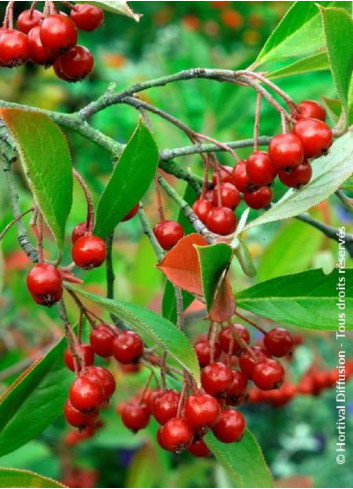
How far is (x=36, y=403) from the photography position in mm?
1057

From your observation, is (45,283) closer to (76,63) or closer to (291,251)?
(76,63)

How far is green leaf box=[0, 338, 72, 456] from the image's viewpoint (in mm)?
1024

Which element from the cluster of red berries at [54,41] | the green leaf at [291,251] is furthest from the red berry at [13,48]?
the green leaf at [291,251]

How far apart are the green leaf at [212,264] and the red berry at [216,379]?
0.12m

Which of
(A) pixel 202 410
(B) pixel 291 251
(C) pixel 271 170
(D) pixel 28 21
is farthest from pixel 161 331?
(B) pixel 291 251

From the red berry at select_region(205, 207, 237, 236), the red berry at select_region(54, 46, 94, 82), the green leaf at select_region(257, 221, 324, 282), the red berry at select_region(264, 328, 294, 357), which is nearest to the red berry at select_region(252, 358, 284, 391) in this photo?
the red berry at select_region(264, 328, 294, 357)

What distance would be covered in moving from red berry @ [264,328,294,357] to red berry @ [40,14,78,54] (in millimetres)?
400

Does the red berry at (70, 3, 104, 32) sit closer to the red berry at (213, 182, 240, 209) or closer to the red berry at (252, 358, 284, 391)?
the red berry at (213, 182, 240, 209)

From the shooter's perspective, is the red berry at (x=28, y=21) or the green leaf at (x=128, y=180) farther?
the red berry at (x=28, y=21)

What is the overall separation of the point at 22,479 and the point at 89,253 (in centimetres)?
23

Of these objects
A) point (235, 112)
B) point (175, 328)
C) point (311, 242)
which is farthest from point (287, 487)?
point (175, 328)

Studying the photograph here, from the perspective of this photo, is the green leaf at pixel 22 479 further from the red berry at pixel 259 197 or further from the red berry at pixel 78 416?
the red berry at pixel 259 197

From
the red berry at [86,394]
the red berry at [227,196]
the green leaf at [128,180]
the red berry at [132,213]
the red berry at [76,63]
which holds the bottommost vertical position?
the red berry at [86,394]

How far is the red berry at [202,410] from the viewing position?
32.4 inches
